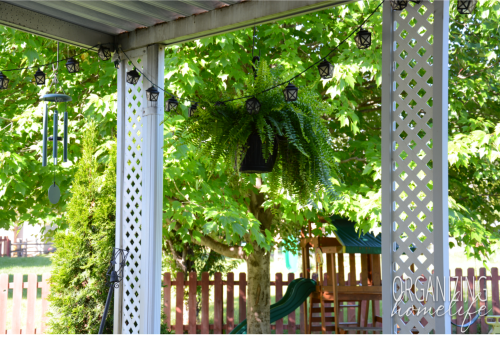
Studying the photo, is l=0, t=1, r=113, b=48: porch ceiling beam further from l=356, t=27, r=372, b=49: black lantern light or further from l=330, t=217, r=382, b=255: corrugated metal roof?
l=330, t=217, r=382, b=255: corrugated metal roof

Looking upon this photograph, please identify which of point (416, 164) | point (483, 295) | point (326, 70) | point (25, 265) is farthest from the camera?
point (25, 265)

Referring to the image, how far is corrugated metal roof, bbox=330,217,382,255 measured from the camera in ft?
19.2

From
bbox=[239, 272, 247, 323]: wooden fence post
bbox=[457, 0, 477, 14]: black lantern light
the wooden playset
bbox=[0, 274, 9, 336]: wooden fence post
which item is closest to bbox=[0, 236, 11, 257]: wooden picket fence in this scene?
bbox=[0, 274, 9, 336]: wooden fence post

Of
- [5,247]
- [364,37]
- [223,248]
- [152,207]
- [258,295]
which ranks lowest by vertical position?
[258,295]

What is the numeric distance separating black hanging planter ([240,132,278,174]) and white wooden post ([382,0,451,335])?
1.99 feet

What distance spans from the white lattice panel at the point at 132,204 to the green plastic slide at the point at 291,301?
3206 millimetres

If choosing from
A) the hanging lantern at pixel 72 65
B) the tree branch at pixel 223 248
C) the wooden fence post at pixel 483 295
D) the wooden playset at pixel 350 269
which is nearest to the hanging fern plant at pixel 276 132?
the hanging lantern at pixel 72 65

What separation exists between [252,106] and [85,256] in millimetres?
2599

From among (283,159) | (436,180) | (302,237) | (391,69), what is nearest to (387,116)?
(391,69)

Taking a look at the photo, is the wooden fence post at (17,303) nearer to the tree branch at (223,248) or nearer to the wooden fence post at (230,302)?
the tree branch at (223,248)

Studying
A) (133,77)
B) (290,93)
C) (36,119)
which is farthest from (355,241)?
(36,119)

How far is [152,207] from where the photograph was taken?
342 cm

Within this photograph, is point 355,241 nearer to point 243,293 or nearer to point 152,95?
point 243,293

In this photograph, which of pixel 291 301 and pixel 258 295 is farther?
pixel 291 301
